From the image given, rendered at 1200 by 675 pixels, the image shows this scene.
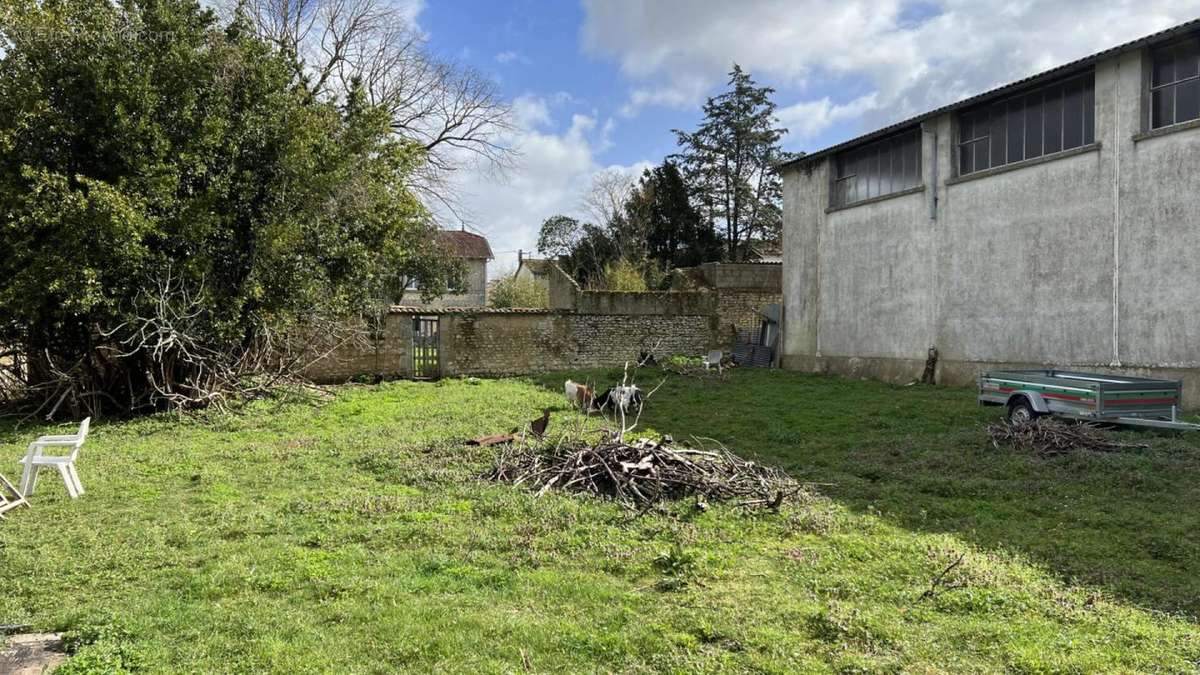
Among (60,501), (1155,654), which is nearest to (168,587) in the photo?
(60,501)

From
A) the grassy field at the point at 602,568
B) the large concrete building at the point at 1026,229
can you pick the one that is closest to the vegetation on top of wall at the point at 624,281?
the large concrete building at the point at 1026,229

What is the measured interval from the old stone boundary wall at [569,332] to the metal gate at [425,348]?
14 centimetres

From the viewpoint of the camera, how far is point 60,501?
7.06m

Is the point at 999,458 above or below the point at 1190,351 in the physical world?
below

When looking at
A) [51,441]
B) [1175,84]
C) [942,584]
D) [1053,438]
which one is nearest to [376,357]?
[51,441]

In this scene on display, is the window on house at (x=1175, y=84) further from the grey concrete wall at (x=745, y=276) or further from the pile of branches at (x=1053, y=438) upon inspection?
the grey concrete wall at (x=745, y=276)

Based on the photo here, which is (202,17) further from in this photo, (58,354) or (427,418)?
(427,418)

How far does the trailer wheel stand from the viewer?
10.2 m

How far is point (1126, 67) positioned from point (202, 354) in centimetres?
1786

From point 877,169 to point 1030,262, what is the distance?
5475 mm

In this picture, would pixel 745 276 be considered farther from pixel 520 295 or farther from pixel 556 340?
pixel 520 295

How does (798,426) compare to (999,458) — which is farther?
(798,426)

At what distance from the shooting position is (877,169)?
778 inches

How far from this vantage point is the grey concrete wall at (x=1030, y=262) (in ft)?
42.9
